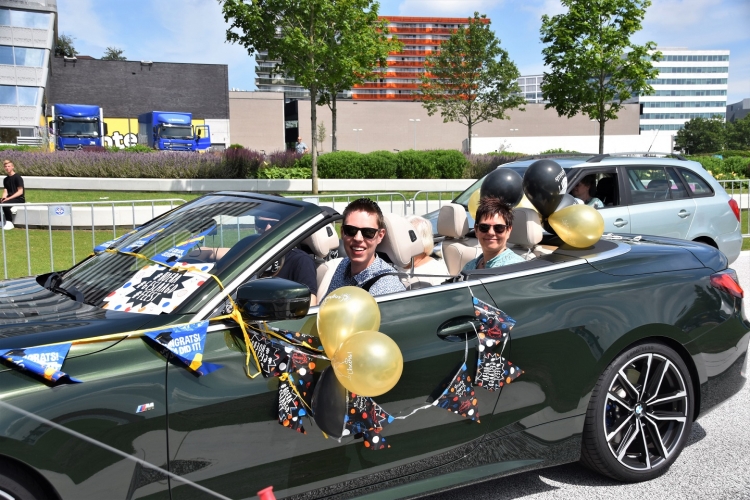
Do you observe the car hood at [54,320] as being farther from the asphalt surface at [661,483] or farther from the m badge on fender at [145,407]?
the asphalt surface at [661,483]

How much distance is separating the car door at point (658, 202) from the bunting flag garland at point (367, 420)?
6.39m

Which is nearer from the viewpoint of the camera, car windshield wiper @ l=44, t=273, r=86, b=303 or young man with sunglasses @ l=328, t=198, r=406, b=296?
car windshield wiper @ l=44, t=273, r=86, b=303

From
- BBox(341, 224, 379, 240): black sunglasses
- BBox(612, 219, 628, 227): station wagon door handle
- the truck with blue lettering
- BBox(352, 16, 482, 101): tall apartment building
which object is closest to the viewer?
BBox(341, 224, 379, 240): black sunglasses

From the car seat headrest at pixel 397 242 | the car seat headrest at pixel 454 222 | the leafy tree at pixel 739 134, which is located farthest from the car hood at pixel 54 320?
the leafy tree at pixel 739 134

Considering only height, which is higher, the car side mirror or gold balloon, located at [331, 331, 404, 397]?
the car side mirror

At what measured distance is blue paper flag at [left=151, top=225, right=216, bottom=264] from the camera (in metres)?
3.21

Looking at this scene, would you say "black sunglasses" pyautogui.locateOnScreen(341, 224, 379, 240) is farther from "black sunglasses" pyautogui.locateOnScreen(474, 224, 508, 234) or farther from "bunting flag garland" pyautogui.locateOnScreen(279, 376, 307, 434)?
"bunting flag garland" pyautogui.locateOnScreen(279, 376, 307, 434)

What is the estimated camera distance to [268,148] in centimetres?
7406

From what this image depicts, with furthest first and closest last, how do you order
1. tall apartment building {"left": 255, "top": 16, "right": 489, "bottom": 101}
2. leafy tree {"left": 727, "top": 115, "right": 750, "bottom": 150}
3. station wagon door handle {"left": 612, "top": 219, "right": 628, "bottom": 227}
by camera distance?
tall apartment building {"left": 255, "top": 16, "right": 489, "bottom": 101}, leafy tree {"left": 727, "top": 115, "right": 750, "bottom": 150}, station wagon door handle {"left": 612, "top": 219, "right": 628, "bottom": 227}

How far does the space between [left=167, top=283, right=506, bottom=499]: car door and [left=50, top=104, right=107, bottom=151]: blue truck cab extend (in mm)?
38092

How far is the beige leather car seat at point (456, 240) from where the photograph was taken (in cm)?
475

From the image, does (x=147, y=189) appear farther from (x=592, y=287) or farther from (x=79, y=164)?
(x=592, y=287)

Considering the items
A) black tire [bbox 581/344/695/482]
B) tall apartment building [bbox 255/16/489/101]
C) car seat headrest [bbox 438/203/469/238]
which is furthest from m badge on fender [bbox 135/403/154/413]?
tall apartment building [bbox 255/16/489/101]

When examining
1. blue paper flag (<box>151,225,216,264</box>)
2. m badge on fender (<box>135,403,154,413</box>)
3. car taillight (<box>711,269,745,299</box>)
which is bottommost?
m badge on fender (<box>135,403,154,413</box>)
